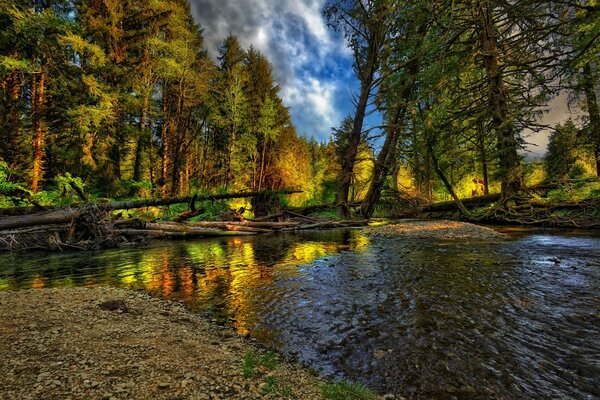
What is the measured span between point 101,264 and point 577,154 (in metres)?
17.3

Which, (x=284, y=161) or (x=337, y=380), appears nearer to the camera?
(x=337, y=380)

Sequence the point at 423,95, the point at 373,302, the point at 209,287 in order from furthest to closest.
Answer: the point at 423,95 < the point at 209,287 < the point at 373,302

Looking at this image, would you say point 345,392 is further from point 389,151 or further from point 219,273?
point 389,151

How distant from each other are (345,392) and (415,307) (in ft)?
6.29

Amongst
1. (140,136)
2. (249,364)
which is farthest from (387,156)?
(140,136)

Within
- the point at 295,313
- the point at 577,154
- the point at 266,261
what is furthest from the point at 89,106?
the point at 577,154

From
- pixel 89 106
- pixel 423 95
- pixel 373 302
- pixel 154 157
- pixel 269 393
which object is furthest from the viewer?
pixel 154 157

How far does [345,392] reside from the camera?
6.40 feet

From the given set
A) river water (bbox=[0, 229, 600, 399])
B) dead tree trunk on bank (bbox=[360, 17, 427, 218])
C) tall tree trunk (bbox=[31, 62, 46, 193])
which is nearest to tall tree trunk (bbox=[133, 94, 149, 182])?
tall tree trunk (bbox=[31, 62, 46, 193])

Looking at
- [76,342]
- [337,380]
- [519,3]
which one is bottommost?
[337,380]

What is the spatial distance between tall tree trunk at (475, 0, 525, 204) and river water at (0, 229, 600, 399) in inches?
208

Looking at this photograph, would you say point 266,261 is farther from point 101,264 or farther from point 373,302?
point 101,264

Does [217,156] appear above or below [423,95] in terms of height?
above

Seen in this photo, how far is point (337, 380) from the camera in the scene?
222 cm
